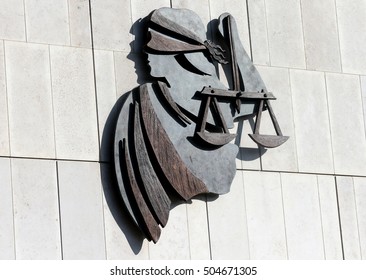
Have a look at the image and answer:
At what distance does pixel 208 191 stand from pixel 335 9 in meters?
2.25

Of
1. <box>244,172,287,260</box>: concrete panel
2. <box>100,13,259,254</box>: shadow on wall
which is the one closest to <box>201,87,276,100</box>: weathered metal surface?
<box>100,13,259,254</box>: shadow on wall

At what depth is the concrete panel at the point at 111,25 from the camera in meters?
11.4

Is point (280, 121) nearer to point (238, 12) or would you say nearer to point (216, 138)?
point (216, 138)

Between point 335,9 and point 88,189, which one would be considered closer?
point 88,189

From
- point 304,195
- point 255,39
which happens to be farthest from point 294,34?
point 304,195

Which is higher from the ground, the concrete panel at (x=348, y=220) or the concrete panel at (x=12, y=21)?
the concrete panel at (x=12, y=21)

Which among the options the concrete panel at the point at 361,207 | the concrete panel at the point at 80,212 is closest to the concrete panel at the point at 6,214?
the concrete panel at the point at 80,212

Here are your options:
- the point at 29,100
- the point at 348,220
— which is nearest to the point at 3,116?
the point at 29,100

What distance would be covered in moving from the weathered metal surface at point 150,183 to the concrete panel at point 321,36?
1853 millimetres

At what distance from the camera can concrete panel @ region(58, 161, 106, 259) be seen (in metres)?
10.9

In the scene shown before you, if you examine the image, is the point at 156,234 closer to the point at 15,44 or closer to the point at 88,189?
the point at 88,189

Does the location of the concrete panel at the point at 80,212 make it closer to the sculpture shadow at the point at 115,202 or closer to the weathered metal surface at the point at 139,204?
the sculpture shadow at the point at 115,202

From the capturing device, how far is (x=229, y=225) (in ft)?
38.0

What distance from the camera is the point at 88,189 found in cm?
1104
